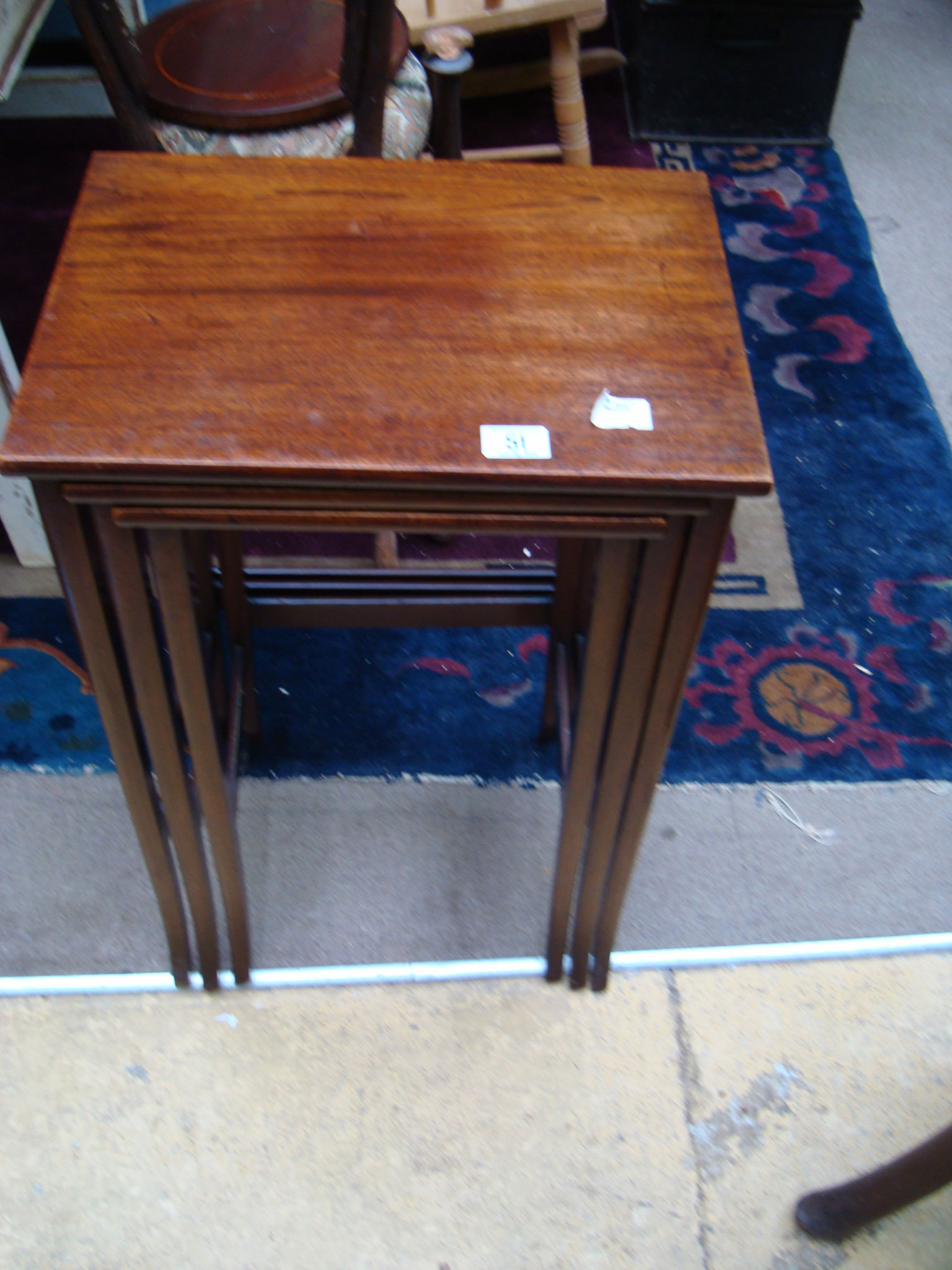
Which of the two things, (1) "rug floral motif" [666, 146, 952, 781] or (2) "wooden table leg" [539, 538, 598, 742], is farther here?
(1) "rug floral motif" [666, 146, 952, 781]

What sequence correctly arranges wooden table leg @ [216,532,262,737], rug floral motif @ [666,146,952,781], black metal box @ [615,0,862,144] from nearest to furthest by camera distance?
wooden table leg @ [216,532,262,737]
rug floral motif @ [666,146,952,781]
black metal box @ [615,0,862,144]

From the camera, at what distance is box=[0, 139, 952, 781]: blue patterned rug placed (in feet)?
5.06

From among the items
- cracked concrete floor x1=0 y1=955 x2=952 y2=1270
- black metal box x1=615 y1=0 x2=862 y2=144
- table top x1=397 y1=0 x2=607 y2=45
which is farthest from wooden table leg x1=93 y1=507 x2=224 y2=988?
black metal box x1=615 y1=0 x2=862 y2=144

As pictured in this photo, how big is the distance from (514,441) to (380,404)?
0.36ft

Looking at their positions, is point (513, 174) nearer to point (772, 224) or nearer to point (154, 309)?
point (154, 309)

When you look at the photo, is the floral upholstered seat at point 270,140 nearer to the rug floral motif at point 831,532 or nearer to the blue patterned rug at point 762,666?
the blue patterned rug at point 762,666

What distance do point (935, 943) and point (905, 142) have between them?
2.22 meters

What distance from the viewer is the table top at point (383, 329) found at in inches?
31.5

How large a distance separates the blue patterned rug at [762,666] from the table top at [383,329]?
76 centimetres

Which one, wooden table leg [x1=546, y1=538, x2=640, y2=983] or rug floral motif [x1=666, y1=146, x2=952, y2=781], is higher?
wooden table leg [x1=546, y1=538, x2=640, y2=983]

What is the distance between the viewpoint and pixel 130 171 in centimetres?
103

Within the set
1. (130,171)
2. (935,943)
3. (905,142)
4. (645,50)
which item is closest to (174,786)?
(130,171)

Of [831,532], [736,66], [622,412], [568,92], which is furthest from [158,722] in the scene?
[736,66]

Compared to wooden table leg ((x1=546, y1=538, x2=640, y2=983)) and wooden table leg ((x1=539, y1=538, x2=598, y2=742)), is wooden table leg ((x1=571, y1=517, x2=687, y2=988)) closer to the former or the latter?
wooden table leg ((x1=546, y1=538, x2=640, y2=983))
